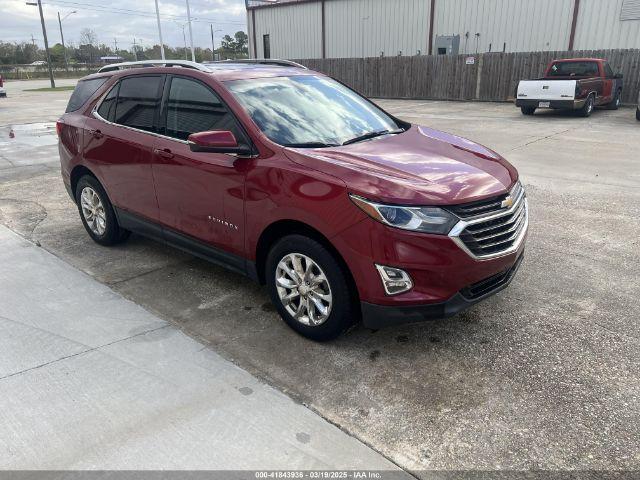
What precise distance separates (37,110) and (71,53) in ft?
255

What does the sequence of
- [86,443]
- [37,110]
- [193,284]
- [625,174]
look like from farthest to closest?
[37,110]
[625,174]
[193,284]
[86,443]

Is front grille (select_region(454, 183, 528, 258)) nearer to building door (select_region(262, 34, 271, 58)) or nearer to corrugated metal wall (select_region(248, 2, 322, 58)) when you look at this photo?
corrugated metal wall (select_region(248, 2, 322, 58))

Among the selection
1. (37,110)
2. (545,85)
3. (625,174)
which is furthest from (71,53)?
(625,174)

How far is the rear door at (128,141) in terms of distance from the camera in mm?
4398

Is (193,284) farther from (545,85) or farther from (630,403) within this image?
(545,85)

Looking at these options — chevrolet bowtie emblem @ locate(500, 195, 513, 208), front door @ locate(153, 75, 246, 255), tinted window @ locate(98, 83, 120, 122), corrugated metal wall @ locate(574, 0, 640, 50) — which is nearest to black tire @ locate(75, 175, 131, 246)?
tinted window @ locate(98, 83, 120, 122)

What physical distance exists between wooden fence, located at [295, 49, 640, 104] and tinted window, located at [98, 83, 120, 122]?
18.8 metres

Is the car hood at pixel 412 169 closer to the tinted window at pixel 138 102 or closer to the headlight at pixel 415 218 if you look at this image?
the headlight at pixel 415 218

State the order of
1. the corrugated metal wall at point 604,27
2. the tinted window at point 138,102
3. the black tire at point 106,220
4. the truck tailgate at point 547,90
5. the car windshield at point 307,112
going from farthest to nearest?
the corrugated metal wall at point 604,27 → the truck tailgate at point 547,90 → the black tire at point 106,220 → the tinted window at point 138,102 → the car windshield at point 307,112

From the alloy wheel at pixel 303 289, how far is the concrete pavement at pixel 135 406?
1.91 ft

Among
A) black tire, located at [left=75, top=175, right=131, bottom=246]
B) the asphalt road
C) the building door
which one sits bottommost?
the asphalt road

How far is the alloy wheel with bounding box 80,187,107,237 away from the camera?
5219mm

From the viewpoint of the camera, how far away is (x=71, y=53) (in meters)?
87.6

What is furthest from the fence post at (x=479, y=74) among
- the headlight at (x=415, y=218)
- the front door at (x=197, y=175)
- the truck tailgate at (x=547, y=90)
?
the headlight at (x=415, y=218)
